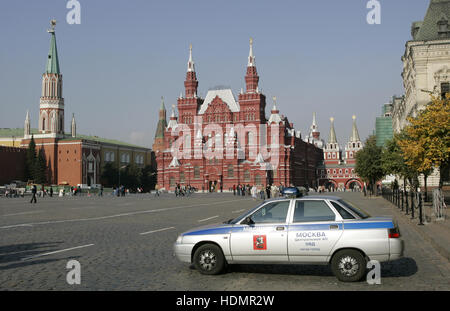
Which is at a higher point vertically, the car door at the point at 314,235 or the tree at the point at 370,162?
the tree at the point at 370,162

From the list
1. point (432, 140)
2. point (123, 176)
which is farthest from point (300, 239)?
point (123, 176)

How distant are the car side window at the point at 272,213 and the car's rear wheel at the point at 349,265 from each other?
45.2 inches

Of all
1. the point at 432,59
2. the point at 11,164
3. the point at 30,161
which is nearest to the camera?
the point at 432,59

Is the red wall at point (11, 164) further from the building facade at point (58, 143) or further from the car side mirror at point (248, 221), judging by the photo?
the car side mirror at point (248, 221)

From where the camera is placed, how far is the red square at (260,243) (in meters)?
8.34

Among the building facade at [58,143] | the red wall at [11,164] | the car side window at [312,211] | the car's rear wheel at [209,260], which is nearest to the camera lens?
the car side window at [312,211]

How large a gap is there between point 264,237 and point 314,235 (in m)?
0.87

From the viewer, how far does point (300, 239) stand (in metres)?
8.23

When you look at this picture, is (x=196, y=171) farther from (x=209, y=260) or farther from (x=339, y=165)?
(x=209, y=260)

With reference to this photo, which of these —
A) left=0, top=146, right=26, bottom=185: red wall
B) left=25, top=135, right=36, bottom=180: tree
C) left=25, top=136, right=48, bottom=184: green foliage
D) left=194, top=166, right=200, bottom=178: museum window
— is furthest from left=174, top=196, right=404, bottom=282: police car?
left=25, top=135, right=36, bottom=180: tree

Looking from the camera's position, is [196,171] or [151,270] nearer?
[151,270]

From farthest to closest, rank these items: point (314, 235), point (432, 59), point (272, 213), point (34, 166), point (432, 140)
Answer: point (34, 166)
point (432, 59)
point (432, 140)
point (272, 213)
point (314, 235)

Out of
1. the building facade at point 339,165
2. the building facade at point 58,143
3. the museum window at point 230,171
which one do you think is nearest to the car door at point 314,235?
the museum window at point 230,171
